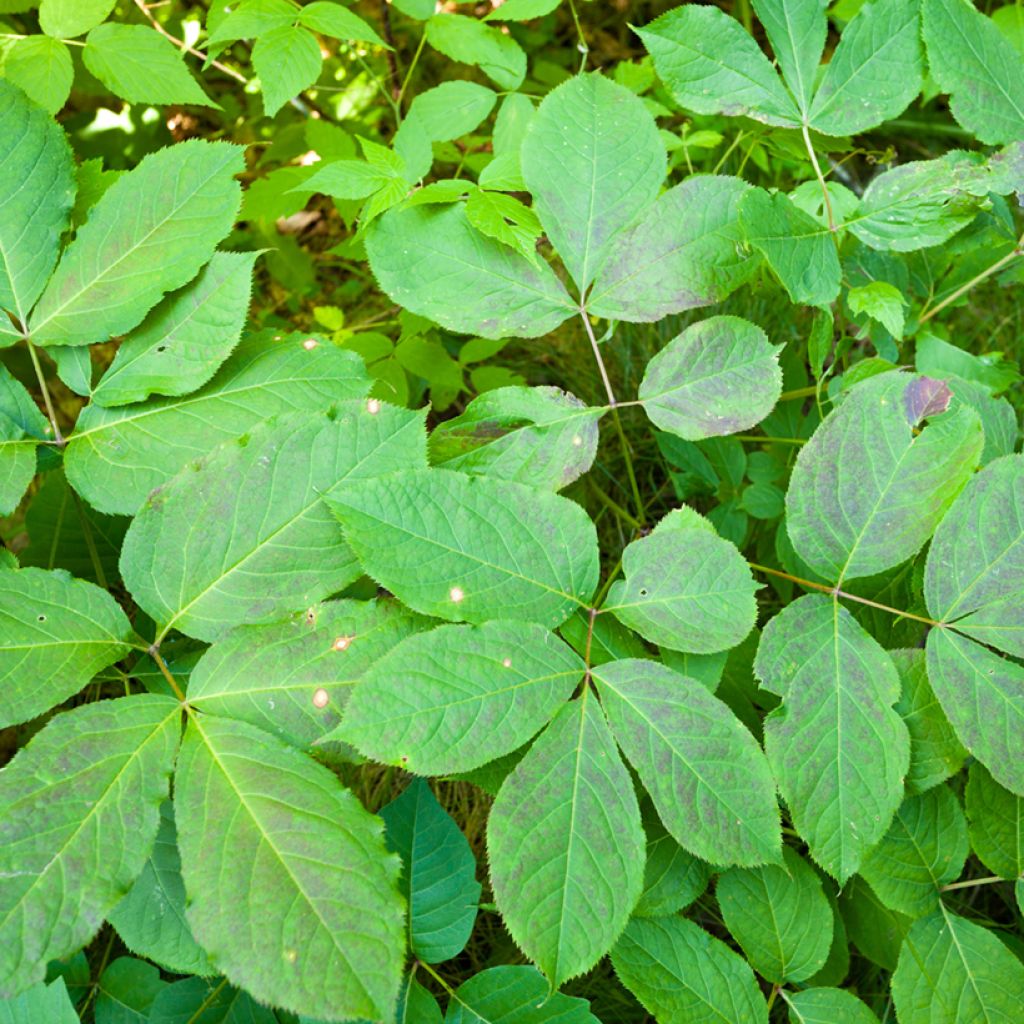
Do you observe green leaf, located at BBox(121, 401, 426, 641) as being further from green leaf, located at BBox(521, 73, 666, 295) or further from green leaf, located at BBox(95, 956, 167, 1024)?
green leaf, located at BBox(95, 956, 167, 1024)

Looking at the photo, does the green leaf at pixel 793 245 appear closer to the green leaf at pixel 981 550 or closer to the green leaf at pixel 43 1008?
the green leaf at pixel 981 550

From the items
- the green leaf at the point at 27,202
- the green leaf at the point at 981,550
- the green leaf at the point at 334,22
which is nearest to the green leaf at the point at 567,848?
the green leaf at the point at 981,550

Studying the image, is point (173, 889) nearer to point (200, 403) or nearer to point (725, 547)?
point (200, 403)

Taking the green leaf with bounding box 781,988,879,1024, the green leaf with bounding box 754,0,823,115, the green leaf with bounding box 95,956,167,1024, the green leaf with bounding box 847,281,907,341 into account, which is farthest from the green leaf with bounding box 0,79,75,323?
the green leaf with bounding box 781,988,879,1024

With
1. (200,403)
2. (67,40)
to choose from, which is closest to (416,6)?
(67,40)

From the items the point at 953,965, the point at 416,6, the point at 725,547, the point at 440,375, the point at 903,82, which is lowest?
the point at 953,965

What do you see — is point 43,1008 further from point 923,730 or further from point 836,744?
point 923,730
